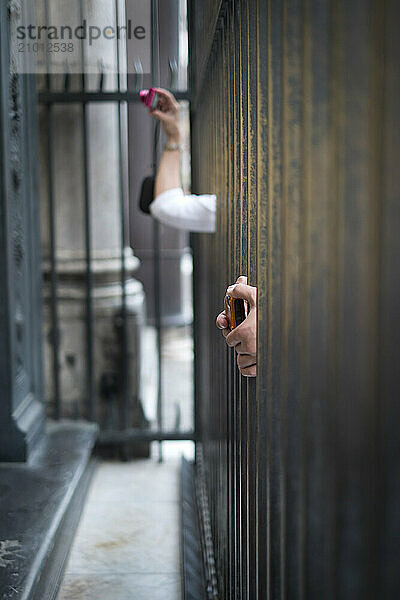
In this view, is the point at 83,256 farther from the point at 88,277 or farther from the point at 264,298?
the point at 264,298

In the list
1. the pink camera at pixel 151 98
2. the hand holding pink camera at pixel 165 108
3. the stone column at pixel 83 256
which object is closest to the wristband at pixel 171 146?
the hand holding pink camera at pixel 165 108

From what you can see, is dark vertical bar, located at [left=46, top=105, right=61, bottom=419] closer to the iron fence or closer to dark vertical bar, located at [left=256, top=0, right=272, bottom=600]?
the iron fence

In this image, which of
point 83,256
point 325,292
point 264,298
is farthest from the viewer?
point 83,256

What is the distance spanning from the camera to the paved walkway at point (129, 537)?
2811 millimetres

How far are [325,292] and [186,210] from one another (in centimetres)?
218

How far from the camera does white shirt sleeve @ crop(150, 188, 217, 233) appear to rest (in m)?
2.86

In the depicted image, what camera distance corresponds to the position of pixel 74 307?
13.7 feet

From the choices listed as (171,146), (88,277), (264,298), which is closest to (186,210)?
(171,146)

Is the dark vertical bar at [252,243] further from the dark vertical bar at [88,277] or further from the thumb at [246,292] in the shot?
the dark vertical bar at [88,277]

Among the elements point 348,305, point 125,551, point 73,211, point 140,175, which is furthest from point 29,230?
point 140,175

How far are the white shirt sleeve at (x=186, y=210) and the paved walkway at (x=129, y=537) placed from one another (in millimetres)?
1387

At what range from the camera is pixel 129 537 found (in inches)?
128

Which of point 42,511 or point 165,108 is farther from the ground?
point 165,108

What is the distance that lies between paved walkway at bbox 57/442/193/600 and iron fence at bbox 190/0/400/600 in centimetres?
162
